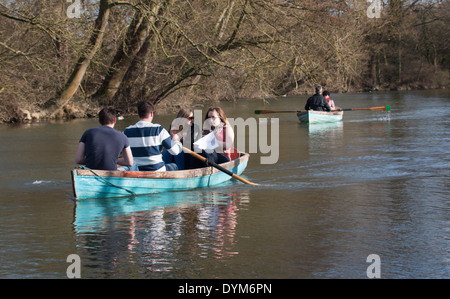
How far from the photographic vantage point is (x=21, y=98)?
72.0 ft

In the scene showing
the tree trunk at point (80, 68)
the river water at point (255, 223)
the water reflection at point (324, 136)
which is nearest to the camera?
the river water at point (255, 223)

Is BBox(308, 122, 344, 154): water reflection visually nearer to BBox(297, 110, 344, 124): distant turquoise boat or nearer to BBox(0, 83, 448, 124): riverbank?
BBox(297, 110, 344, 124): distant turquoise boat

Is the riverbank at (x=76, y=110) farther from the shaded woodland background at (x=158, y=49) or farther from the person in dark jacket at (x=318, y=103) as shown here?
the person in dark jacket at (x=318, y=103)

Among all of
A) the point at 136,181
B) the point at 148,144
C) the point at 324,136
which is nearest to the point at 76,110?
the point at 324,136

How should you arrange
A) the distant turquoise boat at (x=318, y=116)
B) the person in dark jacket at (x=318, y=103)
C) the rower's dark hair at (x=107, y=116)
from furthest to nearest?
the person in dark jacket at (x=318, y=103) → the distant turquoise boat at (x=318, y=116) → the rower's dark hair at (x=107, y=116)

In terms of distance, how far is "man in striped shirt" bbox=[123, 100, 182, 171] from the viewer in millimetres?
8297

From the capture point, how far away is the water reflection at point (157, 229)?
588 cm

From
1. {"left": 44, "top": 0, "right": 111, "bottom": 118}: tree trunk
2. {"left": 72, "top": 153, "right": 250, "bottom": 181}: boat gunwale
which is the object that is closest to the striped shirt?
{"left": 72, "top": 153, "right": 250, "bottom": 181}: boat gunwale

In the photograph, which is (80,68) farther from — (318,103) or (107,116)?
(107,116)

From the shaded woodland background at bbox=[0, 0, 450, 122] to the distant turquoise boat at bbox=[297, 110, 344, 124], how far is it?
1289 mm

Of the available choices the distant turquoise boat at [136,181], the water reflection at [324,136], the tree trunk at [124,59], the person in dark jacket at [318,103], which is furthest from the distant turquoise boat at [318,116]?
the distant turquoise boat at [136,181]

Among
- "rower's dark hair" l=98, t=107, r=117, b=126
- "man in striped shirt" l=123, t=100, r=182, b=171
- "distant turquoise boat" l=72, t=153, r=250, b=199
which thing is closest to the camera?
"rower's dark hair" l=98, t=107, r=117, b=126

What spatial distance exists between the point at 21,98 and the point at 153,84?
5.62 meters

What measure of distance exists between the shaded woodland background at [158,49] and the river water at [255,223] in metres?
6.86
